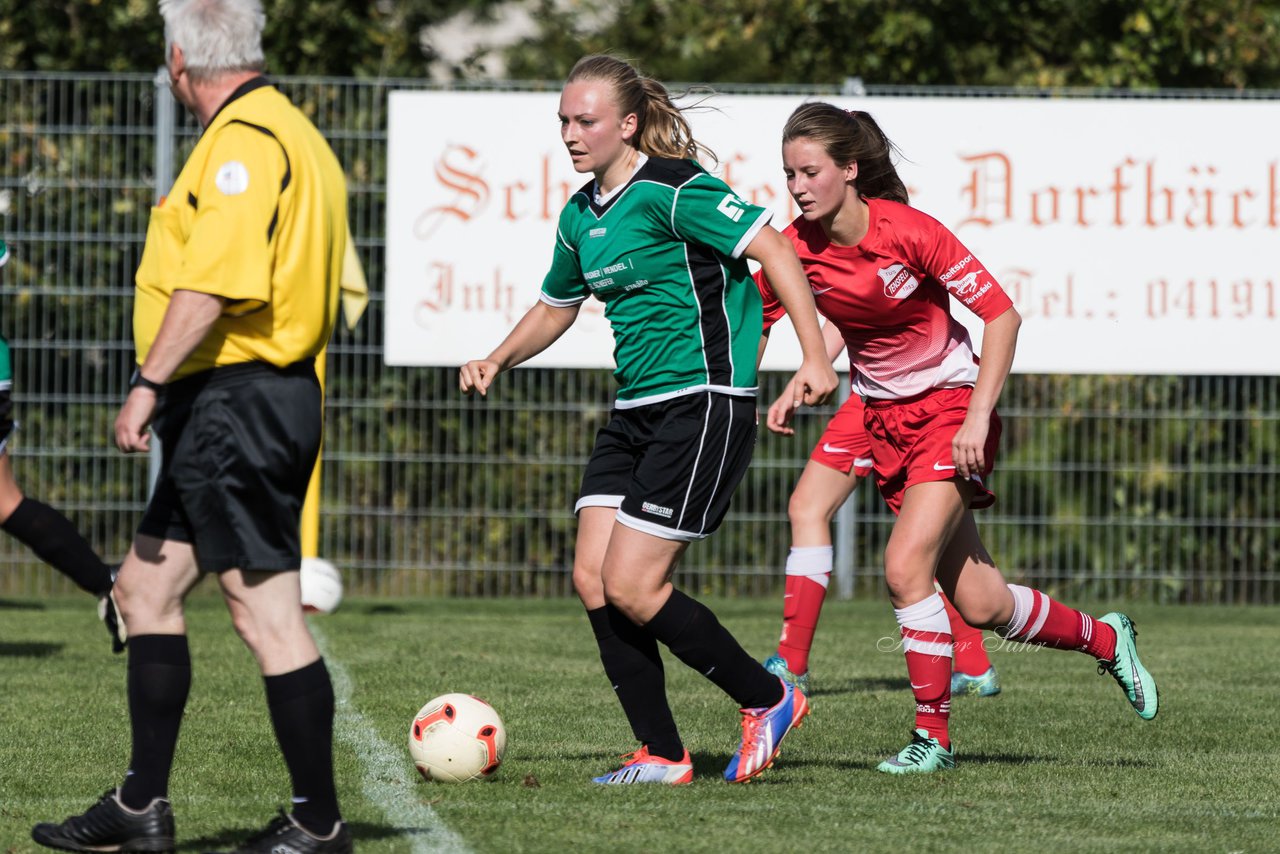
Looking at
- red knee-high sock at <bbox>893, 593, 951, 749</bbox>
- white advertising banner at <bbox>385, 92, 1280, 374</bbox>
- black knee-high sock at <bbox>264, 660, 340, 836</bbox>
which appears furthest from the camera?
white advertising banner at <bbox>385, 92, 1280, 374</bbox>

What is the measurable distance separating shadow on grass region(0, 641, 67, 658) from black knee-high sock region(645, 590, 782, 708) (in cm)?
426

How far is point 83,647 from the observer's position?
848cm

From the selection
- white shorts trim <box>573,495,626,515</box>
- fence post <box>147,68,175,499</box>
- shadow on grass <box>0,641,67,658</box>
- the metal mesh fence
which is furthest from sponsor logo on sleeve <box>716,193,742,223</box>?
fence post <box>147,68,175,499</box>

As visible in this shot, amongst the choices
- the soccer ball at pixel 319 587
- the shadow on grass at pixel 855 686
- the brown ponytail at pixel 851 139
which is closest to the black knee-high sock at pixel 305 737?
the brown ponytail at pixel 851 139

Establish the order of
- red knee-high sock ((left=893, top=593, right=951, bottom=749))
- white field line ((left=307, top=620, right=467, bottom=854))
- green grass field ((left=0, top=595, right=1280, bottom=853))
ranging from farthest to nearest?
red knee-high sock ((left=893, top=593, right=951, bottom=749)), green grass field ((left=0, top=595, right=1280, bottom=853)), white field line ((left=307, top=620, right=467, bottom=854))

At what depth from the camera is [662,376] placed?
4.82 meters

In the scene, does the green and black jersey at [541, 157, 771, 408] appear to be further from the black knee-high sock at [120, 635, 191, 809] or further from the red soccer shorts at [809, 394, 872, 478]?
the red soccer shorts at [809, 394, 872, 478]

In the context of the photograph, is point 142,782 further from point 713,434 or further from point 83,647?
point 83,647

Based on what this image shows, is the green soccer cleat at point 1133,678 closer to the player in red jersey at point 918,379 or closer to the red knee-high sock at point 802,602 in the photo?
the player in red jersey at point 918,379

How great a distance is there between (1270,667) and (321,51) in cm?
811

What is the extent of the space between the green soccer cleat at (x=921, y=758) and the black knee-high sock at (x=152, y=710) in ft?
7.44

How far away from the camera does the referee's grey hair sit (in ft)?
12.1

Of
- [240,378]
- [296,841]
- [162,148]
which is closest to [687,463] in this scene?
[240,378]

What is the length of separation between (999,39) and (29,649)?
9299 mm
